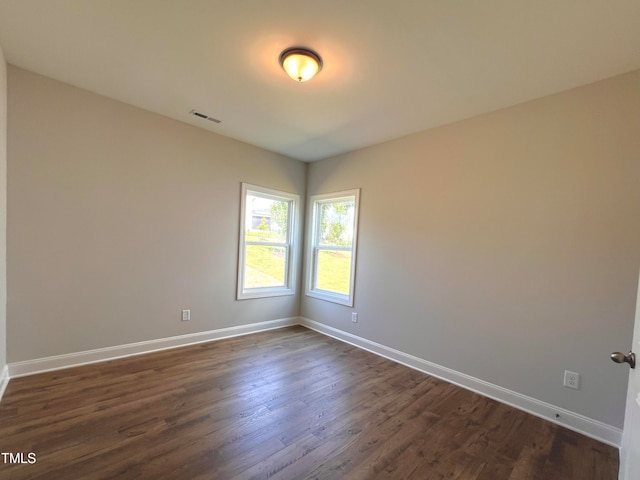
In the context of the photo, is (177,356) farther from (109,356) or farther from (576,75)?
(576,75)

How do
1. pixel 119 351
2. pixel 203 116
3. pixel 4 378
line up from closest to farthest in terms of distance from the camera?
1. pixel 4 378
2. pixel 119 351
3. pixel 203 116

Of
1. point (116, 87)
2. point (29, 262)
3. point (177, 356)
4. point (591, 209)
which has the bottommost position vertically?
point (177, 356)

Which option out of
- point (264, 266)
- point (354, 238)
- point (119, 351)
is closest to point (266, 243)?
point (264, 266)

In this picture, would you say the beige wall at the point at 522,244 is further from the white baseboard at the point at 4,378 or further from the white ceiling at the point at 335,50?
the white baseboard at the point at 4,378

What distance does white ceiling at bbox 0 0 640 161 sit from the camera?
5.26 feet

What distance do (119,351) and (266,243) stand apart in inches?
83.4

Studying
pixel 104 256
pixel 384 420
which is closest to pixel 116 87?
pixel 104 256

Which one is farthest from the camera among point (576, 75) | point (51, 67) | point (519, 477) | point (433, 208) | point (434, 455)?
point (433, 208)

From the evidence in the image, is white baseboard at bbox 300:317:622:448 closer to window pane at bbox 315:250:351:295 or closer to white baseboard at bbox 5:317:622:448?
white baseboard at bbox 5:317:622:448

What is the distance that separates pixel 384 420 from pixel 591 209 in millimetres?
2239

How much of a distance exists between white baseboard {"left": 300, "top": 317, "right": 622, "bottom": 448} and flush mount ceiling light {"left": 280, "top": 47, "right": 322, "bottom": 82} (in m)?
2.98

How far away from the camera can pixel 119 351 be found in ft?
9.57

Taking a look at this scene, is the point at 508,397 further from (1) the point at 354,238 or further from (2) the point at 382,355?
(1) the point at 354,238

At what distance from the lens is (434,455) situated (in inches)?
70.1
